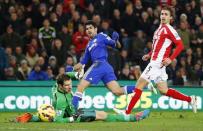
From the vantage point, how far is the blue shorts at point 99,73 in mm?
16688

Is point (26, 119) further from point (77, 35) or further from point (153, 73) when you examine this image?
point (77, 35)

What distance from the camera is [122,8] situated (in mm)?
25094

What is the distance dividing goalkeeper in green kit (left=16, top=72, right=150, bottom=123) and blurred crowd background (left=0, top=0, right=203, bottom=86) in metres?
6.78

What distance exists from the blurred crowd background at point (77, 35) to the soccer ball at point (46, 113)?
690 cm

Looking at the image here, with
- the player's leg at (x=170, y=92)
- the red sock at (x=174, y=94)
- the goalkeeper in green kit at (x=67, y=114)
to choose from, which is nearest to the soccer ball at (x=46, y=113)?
the goalkeeper in green kit at (x=67, y=114)

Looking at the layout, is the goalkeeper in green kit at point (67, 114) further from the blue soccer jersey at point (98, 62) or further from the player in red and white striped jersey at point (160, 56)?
the blue soccer jersey at point (98, 62)

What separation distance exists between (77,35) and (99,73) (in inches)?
257

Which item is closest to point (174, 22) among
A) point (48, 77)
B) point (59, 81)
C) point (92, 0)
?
point (92, 0)

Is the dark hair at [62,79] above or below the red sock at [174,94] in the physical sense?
above

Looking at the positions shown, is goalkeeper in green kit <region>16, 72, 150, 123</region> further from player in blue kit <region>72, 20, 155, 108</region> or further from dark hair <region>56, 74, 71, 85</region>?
player in blue kit <region>72, 20, 155, 108</region>

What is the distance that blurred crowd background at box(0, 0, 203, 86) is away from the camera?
2273 centimetres

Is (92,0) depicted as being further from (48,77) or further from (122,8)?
(48,77)

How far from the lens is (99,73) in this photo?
54.7 ft

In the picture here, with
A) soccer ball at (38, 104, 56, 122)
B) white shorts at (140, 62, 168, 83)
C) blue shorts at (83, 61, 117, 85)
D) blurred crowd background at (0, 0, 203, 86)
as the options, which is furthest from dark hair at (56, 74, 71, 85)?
blurred crowd background at (0, 0, 203, 86)
